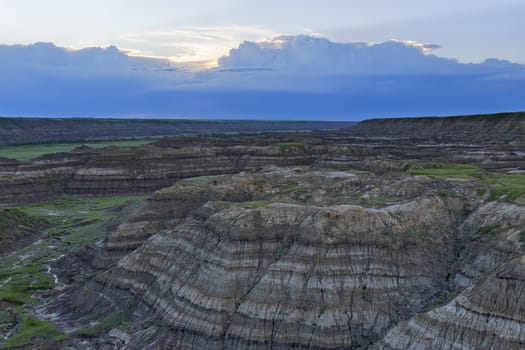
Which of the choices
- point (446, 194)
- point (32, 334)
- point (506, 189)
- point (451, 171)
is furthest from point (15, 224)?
point (506, 189)

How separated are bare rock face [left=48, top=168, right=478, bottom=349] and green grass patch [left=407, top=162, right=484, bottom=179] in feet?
51.2

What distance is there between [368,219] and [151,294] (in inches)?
894

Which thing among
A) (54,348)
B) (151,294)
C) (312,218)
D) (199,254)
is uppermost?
(312,218)

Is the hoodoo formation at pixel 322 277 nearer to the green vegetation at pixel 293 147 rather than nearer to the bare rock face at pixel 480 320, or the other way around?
the bare rock face at pixel 480 320

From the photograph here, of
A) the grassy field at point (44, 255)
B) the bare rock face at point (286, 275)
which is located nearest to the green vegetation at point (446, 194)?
the bare rock face at point (286, 275)

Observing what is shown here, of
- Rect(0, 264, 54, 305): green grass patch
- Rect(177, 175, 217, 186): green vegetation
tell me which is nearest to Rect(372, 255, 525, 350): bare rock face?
Rect(0, 264, 54, 305): green grass patch

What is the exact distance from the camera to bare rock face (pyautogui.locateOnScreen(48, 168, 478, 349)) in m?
43.1

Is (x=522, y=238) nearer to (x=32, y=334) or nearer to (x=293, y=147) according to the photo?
(x=32, y=334)

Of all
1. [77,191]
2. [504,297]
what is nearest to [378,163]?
[504,297]

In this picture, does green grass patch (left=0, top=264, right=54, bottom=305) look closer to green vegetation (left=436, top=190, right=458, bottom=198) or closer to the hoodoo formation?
the hoodoo formation

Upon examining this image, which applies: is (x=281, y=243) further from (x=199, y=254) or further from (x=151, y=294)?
(x=151, y=294)

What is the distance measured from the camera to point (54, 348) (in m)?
47.2

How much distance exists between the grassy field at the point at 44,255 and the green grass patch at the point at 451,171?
53.6 meters

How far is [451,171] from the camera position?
81.1m
